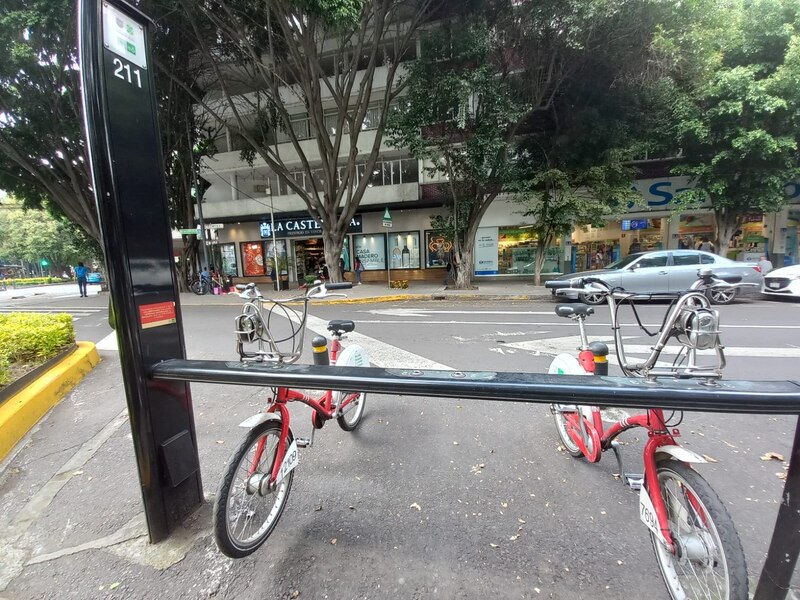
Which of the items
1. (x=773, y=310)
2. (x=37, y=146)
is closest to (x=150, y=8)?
(x=37, y=146)

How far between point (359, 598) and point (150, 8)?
14.6 metres

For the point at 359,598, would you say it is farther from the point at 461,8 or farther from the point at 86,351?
the point at 461,8

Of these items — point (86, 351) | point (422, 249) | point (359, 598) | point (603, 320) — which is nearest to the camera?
point (359, 598)

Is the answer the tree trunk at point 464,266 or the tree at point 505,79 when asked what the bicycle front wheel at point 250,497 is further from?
the tree trunk at point 464,266

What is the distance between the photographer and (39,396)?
12.5 ft

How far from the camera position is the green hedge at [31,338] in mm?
4008

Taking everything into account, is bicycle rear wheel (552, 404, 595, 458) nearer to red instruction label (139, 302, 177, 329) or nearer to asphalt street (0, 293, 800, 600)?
asphalt street (0, 293, 800, 600)

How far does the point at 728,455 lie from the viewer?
9.45 ft

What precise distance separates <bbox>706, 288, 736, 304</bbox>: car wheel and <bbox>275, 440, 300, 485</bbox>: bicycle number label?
257 centimetres

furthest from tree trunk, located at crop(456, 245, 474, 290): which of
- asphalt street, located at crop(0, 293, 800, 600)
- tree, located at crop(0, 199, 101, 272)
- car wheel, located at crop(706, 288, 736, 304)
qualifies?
tree, located at crop(0, 199, 101, 272)

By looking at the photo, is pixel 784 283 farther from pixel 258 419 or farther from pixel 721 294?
pixel 258 419

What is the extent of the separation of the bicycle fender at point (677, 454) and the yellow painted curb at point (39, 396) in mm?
4775

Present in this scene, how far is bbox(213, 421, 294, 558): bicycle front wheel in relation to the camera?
1.83 meters

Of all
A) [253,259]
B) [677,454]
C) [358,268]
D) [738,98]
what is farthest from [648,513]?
[253,259]
